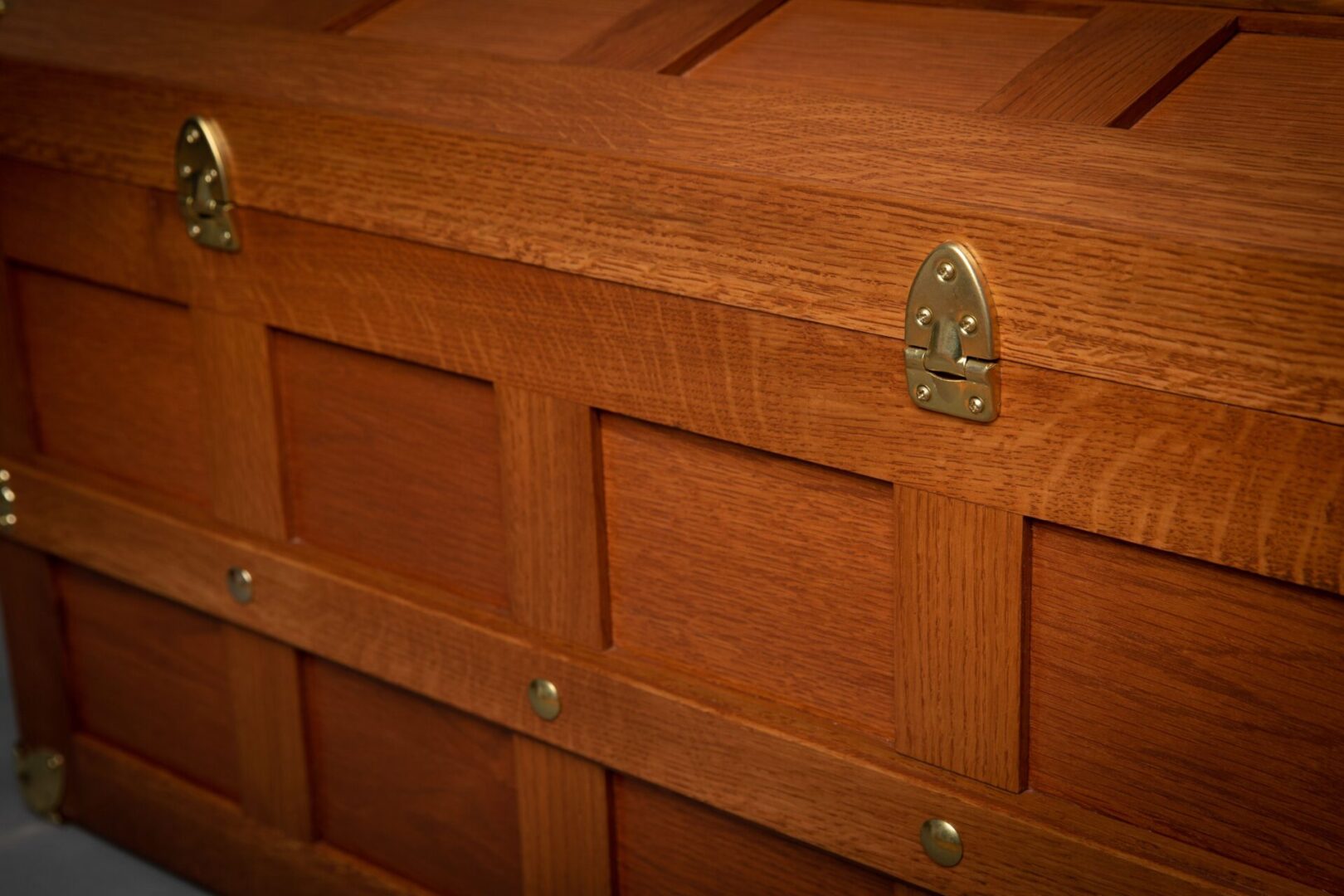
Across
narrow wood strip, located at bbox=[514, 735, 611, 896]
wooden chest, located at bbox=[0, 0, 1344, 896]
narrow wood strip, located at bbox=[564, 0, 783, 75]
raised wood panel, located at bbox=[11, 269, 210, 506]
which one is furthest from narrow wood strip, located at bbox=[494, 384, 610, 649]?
raised wood panel, located at bbox=[11, 269, 210, 506]

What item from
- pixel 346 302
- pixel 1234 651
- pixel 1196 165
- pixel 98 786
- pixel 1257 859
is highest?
pixel 1196 165

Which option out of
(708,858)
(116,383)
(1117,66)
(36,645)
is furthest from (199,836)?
(1117,66)

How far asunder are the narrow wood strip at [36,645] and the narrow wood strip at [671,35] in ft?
2.63

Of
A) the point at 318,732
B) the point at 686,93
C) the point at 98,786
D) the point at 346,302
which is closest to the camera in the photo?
the point at 686,93

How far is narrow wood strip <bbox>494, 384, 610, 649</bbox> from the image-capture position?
3.75ft

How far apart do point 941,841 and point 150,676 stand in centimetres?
85

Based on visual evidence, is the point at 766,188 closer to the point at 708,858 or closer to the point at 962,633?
the point at 962,633

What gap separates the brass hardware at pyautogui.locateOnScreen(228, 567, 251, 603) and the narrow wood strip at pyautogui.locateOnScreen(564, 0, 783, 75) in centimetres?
53

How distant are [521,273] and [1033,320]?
38 centimetres

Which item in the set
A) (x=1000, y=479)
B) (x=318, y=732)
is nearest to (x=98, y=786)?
(x=318, y=732)

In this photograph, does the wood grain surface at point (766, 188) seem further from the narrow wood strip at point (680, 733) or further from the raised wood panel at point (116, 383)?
the narrow wood strip at point (680, 733)

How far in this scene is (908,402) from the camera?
3.13 feet

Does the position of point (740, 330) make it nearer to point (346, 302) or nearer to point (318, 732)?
point (346, 302)

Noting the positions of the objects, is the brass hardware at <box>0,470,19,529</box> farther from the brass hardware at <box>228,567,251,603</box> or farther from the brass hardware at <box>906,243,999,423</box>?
the brass hardware at <box>906,243,999,423</box>
